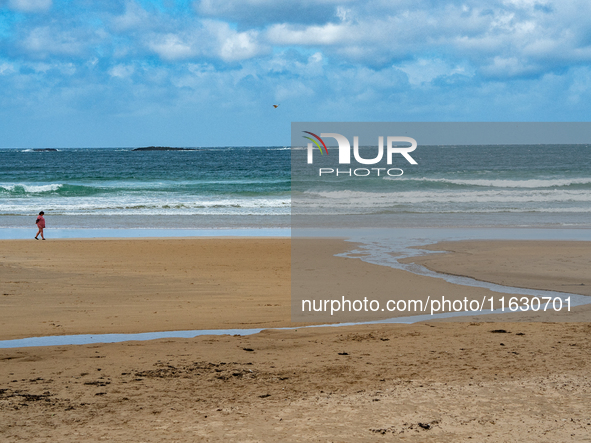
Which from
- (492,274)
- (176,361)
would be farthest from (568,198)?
(176,361)

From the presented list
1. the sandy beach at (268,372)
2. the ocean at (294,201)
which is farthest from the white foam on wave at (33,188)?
the sandy beach at (268,372)

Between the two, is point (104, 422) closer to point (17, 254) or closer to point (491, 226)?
point (17, 254)

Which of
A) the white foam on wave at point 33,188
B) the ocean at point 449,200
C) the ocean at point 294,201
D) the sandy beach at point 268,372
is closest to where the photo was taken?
the sandy beach at point 268,372

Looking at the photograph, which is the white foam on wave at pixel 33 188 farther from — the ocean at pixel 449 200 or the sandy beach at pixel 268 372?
the sandy beach at pixel 268 372

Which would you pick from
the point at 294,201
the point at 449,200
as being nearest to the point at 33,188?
the point at 294,201

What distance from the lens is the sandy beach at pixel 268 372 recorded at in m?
4.37

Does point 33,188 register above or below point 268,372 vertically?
above

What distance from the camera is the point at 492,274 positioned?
11875 millimetres

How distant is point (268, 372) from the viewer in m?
5.81

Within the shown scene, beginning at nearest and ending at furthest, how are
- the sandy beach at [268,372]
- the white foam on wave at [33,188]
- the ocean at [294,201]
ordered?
the sandy beach at [268,372] → the ocean at [294,201] → the white foam on wave at [33,188]

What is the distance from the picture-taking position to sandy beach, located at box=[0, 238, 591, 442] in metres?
4.37

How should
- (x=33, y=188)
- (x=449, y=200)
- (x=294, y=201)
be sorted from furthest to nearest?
(x=33, y=188), (x=449, y=200), (x=294, y=201)

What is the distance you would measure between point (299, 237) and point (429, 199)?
16.9 meters

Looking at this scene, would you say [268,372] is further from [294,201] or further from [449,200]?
[449,200]
